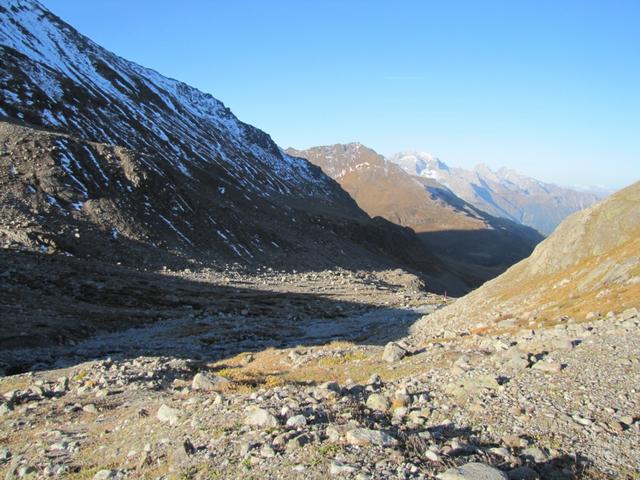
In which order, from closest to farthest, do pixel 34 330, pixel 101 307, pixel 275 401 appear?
pixel 275 401 < pixel 34 330 < pixel 101 307

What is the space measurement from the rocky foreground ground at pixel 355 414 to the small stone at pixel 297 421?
0.05 meters

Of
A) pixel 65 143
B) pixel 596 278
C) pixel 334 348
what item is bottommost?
pixel 334 348

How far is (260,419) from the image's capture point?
41.6ft

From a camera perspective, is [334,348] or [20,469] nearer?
[20,469]

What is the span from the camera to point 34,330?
33250 mm

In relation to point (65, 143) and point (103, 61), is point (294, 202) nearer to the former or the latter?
point (103, 61)

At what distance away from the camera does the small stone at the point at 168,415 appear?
1401 centimetres

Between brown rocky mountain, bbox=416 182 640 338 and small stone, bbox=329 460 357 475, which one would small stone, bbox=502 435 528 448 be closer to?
small stone, bbox=329 460 357 475

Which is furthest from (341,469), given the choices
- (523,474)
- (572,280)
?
(572,280)

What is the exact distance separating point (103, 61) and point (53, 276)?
459ft

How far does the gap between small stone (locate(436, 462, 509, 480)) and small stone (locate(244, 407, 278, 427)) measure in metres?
4.64

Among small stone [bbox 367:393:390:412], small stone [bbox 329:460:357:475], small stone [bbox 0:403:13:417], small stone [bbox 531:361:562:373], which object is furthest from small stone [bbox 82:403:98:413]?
small stone [bbox 531:361:562:373]

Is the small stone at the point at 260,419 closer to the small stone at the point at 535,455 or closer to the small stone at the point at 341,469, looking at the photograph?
the small stone at the point at 341,469

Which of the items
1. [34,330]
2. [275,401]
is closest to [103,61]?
[34,330]
